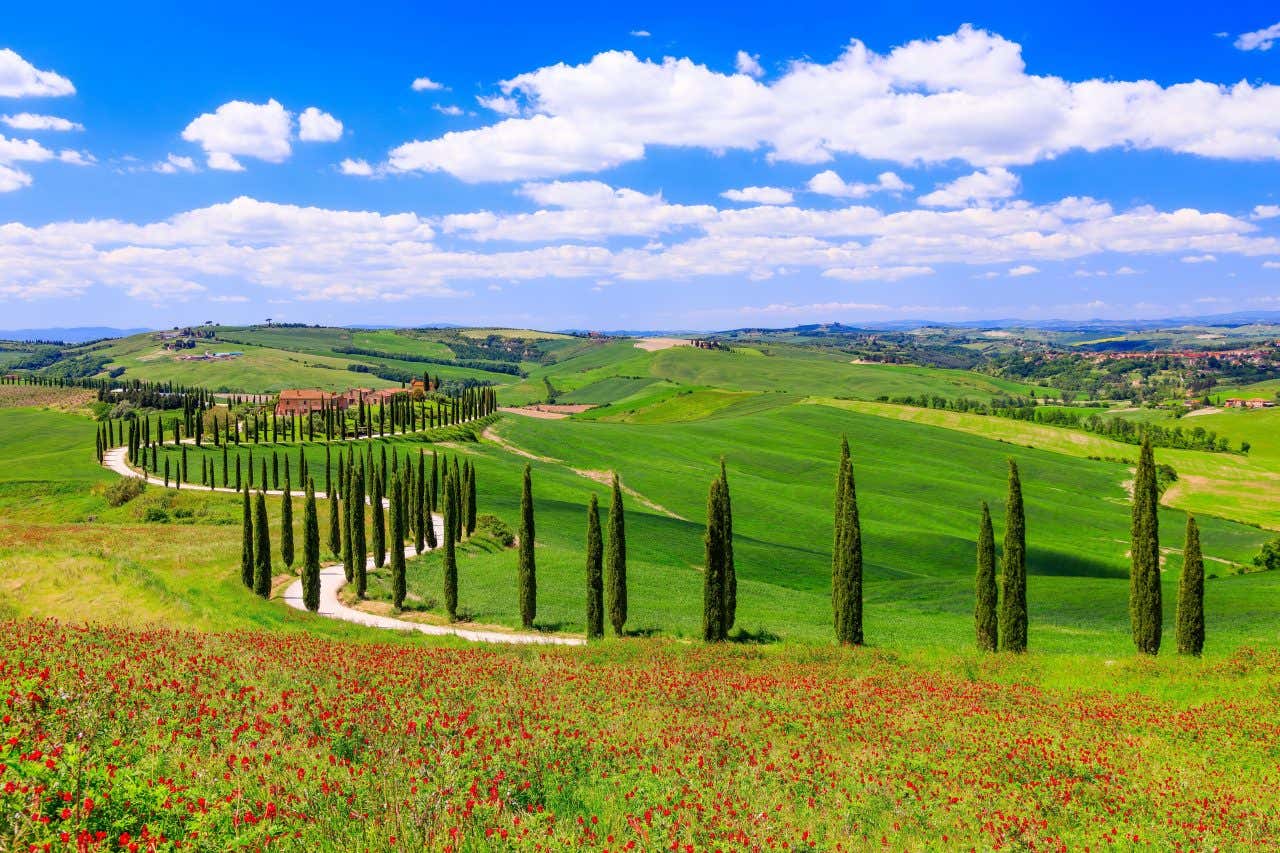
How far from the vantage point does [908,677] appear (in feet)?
88.7

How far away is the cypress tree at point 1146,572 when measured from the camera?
115 ft

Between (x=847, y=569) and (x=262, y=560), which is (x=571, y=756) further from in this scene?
(x=262, y=560)

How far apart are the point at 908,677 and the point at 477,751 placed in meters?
18.8

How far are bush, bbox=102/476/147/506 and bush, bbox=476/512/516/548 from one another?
1711 inches

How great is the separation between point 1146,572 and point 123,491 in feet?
323

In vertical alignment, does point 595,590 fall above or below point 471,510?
above

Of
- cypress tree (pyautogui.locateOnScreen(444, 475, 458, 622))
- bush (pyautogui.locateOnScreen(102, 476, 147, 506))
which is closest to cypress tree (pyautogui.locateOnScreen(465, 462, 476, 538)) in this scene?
cypress tree (pyautogui.locateOnScreen(444, 475, 458, 622))

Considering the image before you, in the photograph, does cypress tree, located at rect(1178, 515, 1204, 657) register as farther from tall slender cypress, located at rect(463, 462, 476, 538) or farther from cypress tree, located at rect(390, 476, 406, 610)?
tall slender cypress, located at rect(463, 462, 476, 538)

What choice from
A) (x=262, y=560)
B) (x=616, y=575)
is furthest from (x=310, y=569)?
(x=616, y=575)

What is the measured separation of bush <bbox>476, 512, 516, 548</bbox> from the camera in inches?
2783

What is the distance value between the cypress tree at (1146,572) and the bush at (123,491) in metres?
95.9

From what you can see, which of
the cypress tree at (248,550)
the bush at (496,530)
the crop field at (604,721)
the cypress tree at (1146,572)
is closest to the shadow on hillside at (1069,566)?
the crop field at (604,721)

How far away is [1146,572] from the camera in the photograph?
116ft

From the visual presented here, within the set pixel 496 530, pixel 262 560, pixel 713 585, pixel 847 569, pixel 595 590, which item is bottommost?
pixel 496 530
